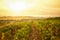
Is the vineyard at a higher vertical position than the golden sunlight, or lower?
lower

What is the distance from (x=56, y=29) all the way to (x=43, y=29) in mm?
260

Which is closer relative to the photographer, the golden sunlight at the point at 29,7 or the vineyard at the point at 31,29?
the vineyard at the point at 31,29

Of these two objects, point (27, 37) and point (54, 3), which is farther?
point (54, 3)

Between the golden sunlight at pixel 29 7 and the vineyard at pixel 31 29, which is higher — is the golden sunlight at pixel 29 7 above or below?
above

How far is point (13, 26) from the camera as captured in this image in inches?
94.1

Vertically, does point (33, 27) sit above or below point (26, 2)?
below

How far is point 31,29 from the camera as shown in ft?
7.87

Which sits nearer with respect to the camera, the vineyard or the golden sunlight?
the vineyard

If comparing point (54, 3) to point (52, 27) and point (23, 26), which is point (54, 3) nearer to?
point (52, 27)

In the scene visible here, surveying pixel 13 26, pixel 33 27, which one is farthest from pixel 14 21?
pixel 33 27

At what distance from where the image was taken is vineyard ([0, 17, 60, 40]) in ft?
7.70

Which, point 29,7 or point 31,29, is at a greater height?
point 29,7

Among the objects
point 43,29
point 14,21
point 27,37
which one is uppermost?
point 14,21

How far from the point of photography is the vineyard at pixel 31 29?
2.35m
